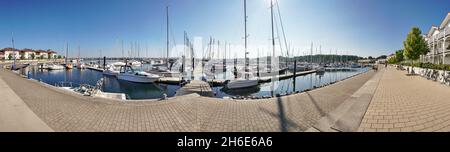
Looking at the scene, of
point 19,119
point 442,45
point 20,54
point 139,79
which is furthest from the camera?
point 20,54

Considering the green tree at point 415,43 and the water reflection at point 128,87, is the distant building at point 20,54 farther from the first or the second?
the green tree at point 415,43

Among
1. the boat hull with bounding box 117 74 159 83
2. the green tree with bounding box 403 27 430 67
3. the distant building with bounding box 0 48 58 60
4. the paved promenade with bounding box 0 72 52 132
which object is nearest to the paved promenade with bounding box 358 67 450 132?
the paved promenade with bounding box 0 72 52 132

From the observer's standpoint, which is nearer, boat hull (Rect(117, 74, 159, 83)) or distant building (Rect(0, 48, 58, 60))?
boat hull (Rect(117, 74, 159, 83))

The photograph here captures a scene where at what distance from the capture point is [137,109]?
6188mm

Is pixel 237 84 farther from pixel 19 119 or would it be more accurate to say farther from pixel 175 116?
pixel 19 119

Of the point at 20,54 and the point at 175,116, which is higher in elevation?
the point at 20,54

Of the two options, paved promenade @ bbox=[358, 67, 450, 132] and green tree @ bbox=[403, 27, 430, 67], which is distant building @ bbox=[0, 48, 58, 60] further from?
green tree @ bbox=[403, 27, 430, 67]

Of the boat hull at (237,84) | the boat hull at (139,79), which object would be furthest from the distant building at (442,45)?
the boat hull at (139,79)

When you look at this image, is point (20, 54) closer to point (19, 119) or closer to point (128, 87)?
point (128, 87)

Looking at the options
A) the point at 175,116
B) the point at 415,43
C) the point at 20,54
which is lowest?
the point at 175,116

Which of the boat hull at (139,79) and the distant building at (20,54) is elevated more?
the distant building at (20,54)

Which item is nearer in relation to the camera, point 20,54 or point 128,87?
point 128,87

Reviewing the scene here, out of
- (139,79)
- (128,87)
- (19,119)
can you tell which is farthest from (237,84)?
(19,119)

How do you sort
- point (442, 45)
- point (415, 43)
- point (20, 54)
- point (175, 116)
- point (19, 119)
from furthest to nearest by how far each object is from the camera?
point (20, 54)
point (442, 45)
point (415, 43)
point (175, 116)
point (19, 119)
